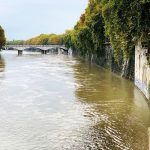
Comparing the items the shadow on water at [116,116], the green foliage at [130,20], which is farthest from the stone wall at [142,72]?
the green foliage at [130,20]

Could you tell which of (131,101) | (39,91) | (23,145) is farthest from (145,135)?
(39,91)

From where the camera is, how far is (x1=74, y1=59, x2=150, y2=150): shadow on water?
1722 cm

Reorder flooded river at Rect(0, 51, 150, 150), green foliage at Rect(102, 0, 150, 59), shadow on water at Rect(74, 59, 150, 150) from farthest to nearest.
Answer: green foliage at Rect(102, 0, 150, 59) < shadow on water at Rect(74, 59, 150, 150) < flooded river at Rect(0, 51, 150, 150)

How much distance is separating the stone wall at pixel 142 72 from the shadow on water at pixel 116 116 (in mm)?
574

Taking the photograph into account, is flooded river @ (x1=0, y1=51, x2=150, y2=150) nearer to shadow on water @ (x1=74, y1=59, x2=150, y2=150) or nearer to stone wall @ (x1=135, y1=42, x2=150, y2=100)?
shadow on water @ (x1=74, y1=59, x2=150, y2=150)

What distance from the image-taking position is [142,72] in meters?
30.3

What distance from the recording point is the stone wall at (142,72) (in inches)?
1076

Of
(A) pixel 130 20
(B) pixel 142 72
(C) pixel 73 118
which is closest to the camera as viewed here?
(C) pixel 73 118

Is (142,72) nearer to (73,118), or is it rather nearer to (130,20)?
(130,20)

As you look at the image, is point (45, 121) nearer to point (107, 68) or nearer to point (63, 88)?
point (63, 88)

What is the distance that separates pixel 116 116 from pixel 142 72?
8733mm

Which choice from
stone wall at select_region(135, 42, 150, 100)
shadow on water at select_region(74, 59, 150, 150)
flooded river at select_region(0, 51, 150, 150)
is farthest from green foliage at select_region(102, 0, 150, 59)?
flooded river at select_region(0, 51, 150, 150)

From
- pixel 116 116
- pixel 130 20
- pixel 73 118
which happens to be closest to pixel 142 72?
pixel 130 20

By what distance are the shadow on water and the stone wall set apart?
57 centimetres
